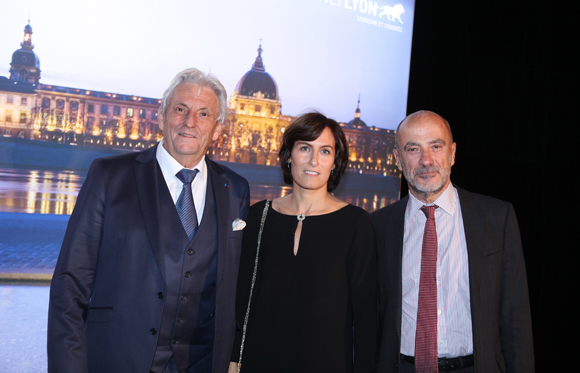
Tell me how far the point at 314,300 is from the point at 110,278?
87 centimetres

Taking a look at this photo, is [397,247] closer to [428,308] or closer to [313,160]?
[428,308]

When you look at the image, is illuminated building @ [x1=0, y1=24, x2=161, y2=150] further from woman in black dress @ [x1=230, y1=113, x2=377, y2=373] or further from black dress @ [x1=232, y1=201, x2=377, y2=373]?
black dress @ [x1=232, y1=201, x2=377, y2=373]

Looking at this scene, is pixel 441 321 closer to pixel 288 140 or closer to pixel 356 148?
pixel 288 140

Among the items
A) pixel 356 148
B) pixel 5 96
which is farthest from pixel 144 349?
pixel 356 148

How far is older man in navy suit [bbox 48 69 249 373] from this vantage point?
1.58m

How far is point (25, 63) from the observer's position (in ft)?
9.84

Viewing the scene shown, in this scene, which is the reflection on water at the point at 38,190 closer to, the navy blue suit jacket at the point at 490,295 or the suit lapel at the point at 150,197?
the suit lapel at the point at 150,197

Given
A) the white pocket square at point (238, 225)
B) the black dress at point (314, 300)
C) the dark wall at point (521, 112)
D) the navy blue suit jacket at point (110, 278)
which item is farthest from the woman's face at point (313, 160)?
the dark wall at point (521, 112)

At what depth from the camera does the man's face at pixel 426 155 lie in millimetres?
1998

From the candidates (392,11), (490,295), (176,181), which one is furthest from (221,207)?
(392,11)

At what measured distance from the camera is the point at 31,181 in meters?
3.16

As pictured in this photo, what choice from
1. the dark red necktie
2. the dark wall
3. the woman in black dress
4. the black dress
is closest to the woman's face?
the woman in black dress

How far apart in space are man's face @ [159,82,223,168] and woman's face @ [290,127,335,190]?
451 millimetres

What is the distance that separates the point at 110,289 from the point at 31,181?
81.3 inches
